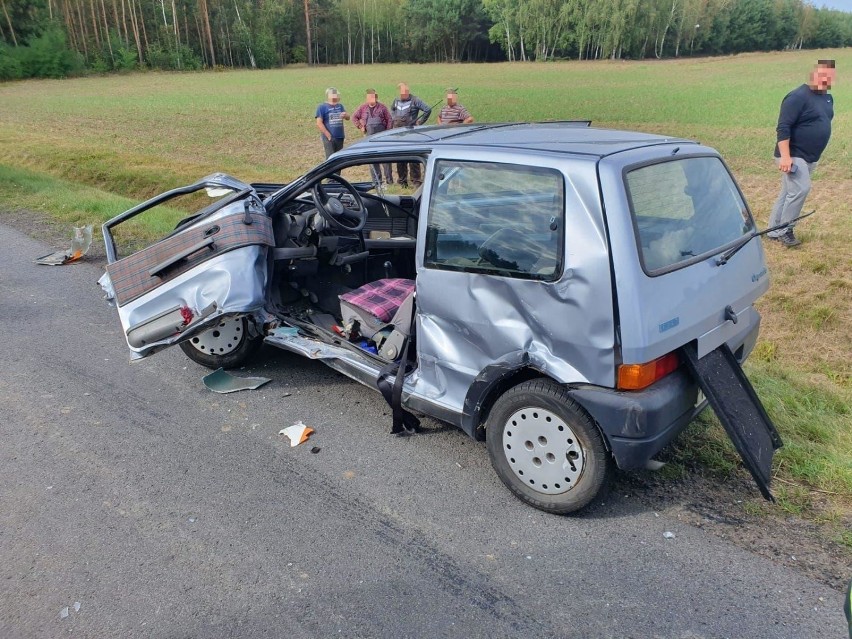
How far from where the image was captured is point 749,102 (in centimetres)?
2659


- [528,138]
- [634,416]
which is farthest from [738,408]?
[528,138]

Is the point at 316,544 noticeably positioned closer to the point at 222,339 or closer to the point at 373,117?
the point at 222,339

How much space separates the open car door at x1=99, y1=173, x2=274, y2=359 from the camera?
13.4 feet

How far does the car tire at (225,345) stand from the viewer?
459cm

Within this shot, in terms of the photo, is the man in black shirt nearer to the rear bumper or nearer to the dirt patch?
the dirt patch

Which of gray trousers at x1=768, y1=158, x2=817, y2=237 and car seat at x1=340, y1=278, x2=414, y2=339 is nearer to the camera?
car seat at x1=340, y1=278, x2=414, y2=339

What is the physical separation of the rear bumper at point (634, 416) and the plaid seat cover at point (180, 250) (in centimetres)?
244

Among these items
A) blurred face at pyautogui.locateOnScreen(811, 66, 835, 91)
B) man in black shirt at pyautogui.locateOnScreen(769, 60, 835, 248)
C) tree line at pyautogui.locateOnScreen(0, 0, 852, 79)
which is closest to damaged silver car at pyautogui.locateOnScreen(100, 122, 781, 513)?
man in black shirt at pyautogui.locateOnScreen(769, 60, 835, 248)

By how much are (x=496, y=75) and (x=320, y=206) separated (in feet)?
173

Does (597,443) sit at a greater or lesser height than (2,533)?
greater

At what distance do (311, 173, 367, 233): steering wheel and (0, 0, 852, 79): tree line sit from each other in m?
69.4

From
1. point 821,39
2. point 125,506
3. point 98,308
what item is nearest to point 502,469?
point 125,506

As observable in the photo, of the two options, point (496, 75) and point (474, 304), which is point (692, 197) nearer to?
point (474, 304)

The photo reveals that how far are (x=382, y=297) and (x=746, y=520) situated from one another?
8.13 ft
